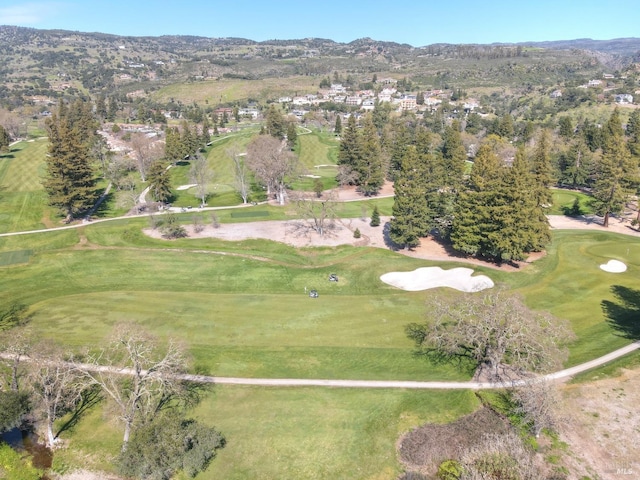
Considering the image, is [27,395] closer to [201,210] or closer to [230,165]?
[201,210]

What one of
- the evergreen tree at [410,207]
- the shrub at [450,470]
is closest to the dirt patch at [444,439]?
the shrub at [450,470]

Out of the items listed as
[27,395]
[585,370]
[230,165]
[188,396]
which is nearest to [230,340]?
[188,396]

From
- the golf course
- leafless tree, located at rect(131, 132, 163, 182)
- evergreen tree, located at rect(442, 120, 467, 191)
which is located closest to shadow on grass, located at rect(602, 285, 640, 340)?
the golf course

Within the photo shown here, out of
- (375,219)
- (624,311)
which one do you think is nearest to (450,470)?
(624,311)

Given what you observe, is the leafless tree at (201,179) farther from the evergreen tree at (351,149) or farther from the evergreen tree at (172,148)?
the evergreen tree at (351,149)

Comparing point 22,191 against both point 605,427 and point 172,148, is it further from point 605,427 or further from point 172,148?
point 605,427

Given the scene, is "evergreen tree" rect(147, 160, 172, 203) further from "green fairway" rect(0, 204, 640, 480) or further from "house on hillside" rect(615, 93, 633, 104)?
"house on hillside" rect(615, 93, 633, 104)
